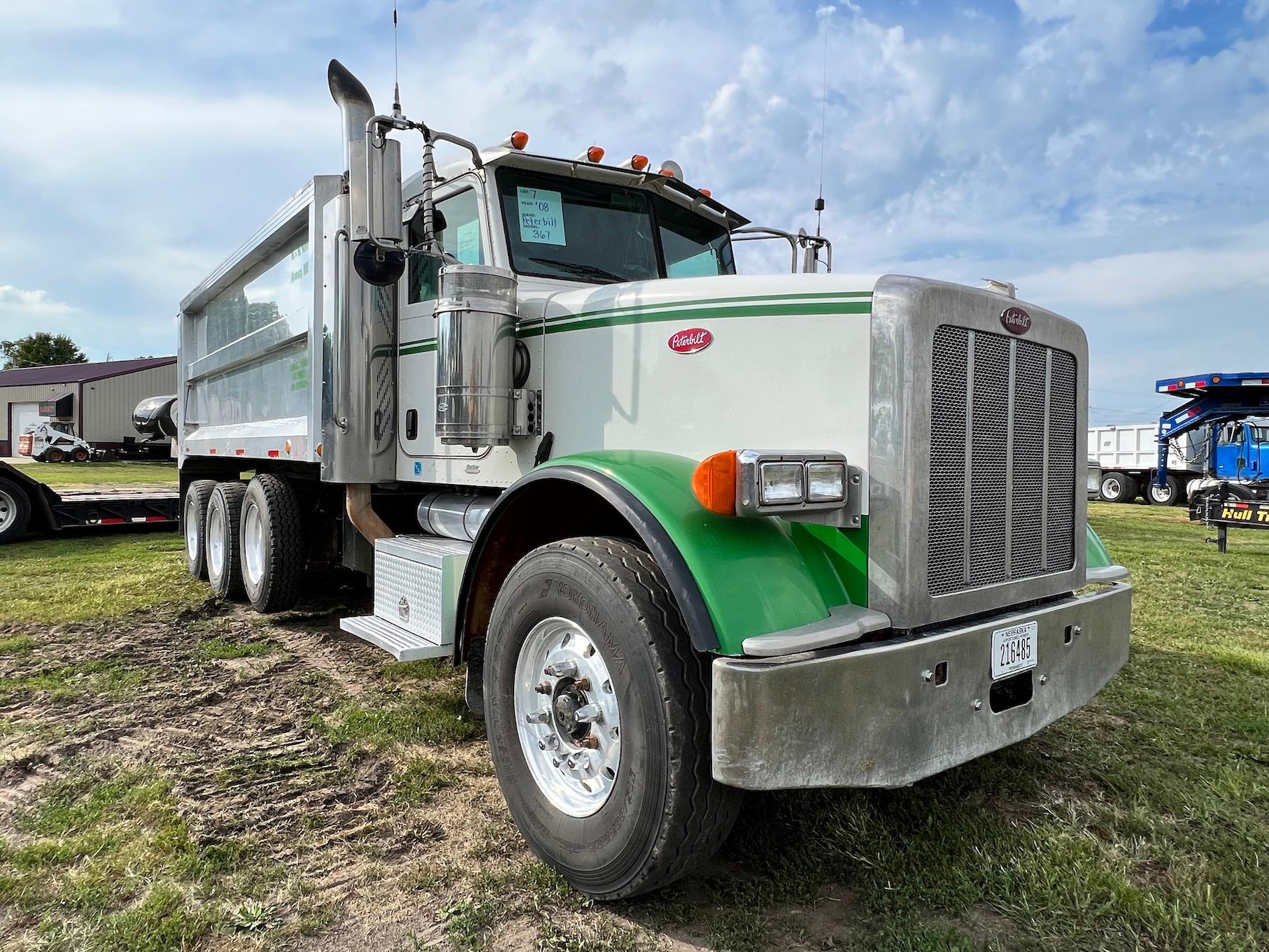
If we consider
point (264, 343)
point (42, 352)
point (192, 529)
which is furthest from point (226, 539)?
point (42, 352)

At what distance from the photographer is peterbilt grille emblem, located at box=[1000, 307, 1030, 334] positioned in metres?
2.79

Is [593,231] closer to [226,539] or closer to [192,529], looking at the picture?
[226,539]

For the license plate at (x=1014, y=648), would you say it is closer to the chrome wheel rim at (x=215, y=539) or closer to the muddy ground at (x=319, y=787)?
the muddy ground at (x=319, y=787)

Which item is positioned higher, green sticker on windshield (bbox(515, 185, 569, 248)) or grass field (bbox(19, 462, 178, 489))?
green sticker on windshield (bbox(515, 185, 569, 248))

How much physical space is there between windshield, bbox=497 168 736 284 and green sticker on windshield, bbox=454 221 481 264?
162mm

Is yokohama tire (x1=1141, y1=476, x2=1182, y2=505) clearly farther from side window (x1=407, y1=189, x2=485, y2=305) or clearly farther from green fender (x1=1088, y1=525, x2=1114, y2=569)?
side window (x1=407, y1=189, x2=485, y2=305)

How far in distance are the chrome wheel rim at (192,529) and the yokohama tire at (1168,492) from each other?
23.0 m

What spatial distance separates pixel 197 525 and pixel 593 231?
17.8ft

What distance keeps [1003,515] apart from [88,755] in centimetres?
378

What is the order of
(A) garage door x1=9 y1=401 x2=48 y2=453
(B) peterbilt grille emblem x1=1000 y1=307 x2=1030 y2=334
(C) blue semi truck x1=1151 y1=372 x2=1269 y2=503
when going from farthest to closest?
(A) garage door x1=9 y1=401 x2=48 y2=453
(C) blue semi truck x1=1151 y1=372 x2=1269 y2=503
(B) peterbilt grille emblem x1=1000 y1=307 x2=1030 y2=334

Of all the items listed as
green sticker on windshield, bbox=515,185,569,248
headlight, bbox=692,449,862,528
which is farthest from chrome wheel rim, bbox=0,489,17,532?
headlight, bbox=692,449,862,528

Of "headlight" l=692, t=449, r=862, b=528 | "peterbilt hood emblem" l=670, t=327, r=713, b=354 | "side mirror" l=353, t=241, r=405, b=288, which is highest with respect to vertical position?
"side mirror" l=353, t=241, r=405, b=288

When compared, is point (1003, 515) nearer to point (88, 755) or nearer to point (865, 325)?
point (865, 325)

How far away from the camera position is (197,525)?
7.73 m
